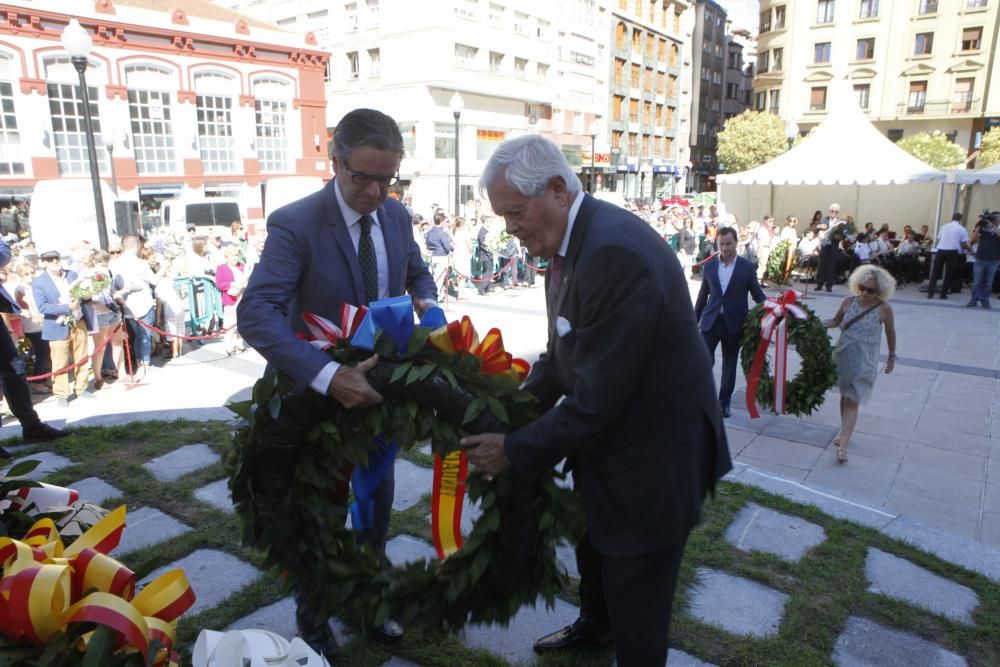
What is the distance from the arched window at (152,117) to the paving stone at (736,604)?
101ft

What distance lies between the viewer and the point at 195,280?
996 centimetres

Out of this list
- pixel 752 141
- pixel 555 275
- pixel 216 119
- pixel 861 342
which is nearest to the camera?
pixel 555 275

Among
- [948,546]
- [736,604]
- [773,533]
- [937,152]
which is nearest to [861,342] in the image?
[948,546]

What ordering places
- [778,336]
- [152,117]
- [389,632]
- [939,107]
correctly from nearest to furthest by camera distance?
[389,632] < [778,336] < [152,117] < [939,107]

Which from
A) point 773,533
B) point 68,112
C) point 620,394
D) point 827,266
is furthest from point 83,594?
point 68,112

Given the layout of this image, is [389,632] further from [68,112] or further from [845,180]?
[68,112]

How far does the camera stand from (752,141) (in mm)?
46469

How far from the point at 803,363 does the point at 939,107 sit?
47.2 meters

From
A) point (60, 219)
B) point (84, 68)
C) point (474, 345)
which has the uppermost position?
point (84, 68)

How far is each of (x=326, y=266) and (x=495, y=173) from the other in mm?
885

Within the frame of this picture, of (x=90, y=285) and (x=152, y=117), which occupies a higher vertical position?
(x=152, y=117)

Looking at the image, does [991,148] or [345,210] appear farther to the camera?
[991,148]

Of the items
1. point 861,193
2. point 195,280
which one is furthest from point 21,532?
point 861,193

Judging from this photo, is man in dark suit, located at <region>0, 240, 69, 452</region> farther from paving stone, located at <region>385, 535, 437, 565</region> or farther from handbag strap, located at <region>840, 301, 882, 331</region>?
handbag strap, located at <region>840, 301, 882, 331</region>
